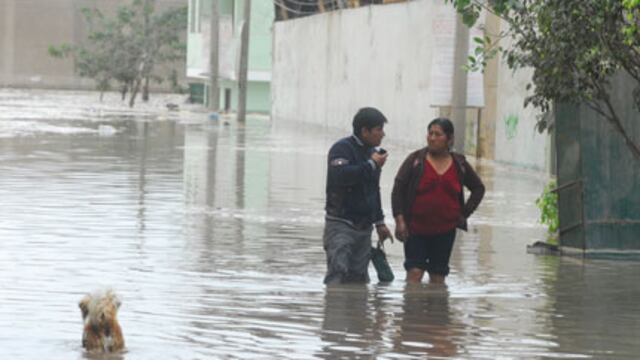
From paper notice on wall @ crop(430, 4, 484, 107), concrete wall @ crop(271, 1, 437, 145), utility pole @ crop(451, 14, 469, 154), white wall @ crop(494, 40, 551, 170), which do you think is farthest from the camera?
concrete wall @ crop(271, 1, 437, 145)

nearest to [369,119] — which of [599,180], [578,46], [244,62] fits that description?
[578,46]

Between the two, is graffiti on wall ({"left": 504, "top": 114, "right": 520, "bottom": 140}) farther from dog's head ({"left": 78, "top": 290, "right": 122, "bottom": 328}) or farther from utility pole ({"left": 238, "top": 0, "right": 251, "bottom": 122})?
utility pole ({"left": 238, "top": 0, "right": 251, "bottom": 122})

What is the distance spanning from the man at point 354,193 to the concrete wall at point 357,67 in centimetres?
2369

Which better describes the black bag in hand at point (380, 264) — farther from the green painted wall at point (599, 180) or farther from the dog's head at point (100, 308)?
the dog's head at point (100, 308)

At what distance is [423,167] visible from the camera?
11758mm

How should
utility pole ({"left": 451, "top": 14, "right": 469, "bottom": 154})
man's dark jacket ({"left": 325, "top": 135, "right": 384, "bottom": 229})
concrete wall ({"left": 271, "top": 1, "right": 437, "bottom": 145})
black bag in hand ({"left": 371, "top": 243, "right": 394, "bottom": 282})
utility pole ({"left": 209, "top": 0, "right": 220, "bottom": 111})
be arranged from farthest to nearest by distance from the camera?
utility pole ({"left": 209, "top": 0, "right": 220, "bottom": 111}) < concrete wall ({"left": 271, "top": 1, "right": 437, "bottom": 145}) < utility pole ({"left": 451, "top": 14, "right": 469, "bottom": 154}) < black bag in hand ({"left": 371, "top": 243, "right": 394, "bottom": 282}) < man's dark jacket ({"left": 325, "top": 135, "right": 384, "bottom": 229})

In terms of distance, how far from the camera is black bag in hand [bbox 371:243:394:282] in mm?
12055

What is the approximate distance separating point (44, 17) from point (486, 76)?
274ft

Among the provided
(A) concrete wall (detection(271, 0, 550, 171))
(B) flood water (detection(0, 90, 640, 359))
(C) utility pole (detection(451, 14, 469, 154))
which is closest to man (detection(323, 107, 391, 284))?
(B) flood water (detection(0, 90, 640, 359))

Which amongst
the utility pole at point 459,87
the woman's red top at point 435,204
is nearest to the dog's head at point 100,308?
the woman's red top at point 435,204

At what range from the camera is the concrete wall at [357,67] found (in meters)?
37.3

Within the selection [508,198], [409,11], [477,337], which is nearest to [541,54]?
[477,337]

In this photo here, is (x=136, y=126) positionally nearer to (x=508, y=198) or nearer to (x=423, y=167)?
(x=508, y=198)

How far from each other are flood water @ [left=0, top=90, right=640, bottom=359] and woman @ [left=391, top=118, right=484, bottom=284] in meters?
0.48
